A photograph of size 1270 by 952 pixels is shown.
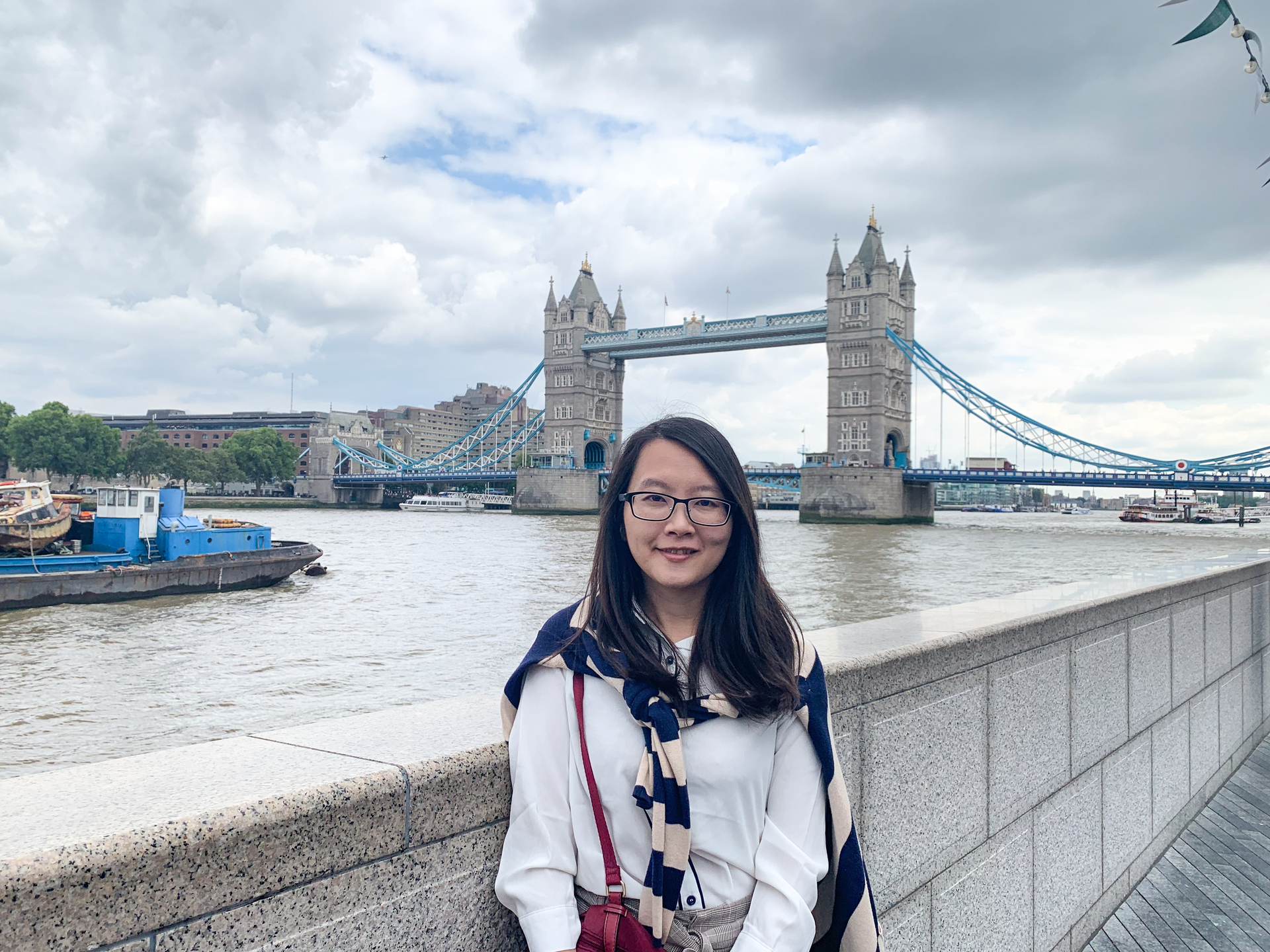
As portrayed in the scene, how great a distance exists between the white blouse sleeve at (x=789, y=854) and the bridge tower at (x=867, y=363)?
151 feet

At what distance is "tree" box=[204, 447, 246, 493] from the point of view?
59.8 meters

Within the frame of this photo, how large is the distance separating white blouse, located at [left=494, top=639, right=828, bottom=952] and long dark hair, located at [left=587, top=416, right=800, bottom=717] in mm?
49

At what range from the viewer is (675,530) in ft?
4.15

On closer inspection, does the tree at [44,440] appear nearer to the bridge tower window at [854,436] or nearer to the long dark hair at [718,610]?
the bridge tower window at [854,436]

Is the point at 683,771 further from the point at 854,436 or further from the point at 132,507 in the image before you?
the point at 854,436

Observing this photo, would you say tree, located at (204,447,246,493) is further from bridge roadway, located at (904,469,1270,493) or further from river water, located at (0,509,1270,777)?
bridge roadway, located at (904,469,1270,493)

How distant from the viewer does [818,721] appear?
1.22 m

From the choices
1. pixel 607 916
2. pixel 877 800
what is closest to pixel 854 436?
pixel 877 800

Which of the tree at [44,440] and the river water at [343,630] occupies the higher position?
the tree at [44,440]

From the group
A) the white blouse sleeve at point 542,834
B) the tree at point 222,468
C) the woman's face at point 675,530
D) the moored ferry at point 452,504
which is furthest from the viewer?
the tree at point 222,468

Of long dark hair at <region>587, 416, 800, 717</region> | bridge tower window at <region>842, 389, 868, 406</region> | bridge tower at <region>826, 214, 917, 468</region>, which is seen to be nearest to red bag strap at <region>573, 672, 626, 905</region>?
long dark hair at <region>587, 416, 800, 717</region>

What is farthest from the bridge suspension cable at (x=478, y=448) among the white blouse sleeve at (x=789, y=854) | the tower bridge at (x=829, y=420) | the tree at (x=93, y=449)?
the white blouse sleeve at (x=789, y=854)

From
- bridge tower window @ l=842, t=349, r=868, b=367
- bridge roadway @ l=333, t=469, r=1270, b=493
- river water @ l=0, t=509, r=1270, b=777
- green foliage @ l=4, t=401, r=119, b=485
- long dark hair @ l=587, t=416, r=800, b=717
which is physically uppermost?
bridge tower window @ l=842, t=349, r=868, b=367

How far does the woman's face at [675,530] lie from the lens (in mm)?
1270
